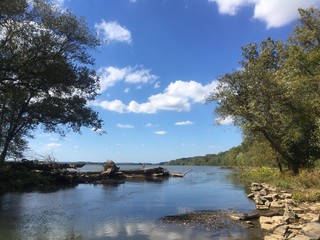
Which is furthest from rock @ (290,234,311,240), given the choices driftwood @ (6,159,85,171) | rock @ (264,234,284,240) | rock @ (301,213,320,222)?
Answer: driftwood @ (6,159,85,171)

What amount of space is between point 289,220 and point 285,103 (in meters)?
21.4

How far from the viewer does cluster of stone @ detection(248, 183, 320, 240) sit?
12.4 meters

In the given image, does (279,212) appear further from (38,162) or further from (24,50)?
(38,162)

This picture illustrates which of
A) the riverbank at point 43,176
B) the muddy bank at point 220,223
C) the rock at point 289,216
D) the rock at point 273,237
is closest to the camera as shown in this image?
the rock at point 273,237

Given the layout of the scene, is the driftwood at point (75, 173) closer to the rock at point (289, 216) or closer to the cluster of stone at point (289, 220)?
the cluster of stone at point (289, 220)

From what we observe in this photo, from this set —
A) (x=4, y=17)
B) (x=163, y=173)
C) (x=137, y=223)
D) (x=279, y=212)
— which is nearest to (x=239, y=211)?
(x=279, y=212)

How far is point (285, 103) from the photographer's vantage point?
34.8 m

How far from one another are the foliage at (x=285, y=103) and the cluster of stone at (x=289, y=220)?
40.5ft

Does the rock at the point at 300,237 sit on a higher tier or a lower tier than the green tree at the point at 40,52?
lower

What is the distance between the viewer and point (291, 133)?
33938mm

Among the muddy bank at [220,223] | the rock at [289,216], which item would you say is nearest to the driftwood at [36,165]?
the muddy bank at [220,223]

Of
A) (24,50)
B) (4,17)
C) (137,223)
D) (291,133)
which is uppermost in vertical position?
(4,17)

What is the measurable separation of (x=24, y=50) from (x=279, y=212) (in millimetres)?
16171

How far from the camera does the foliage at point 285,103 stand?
33719 mm
